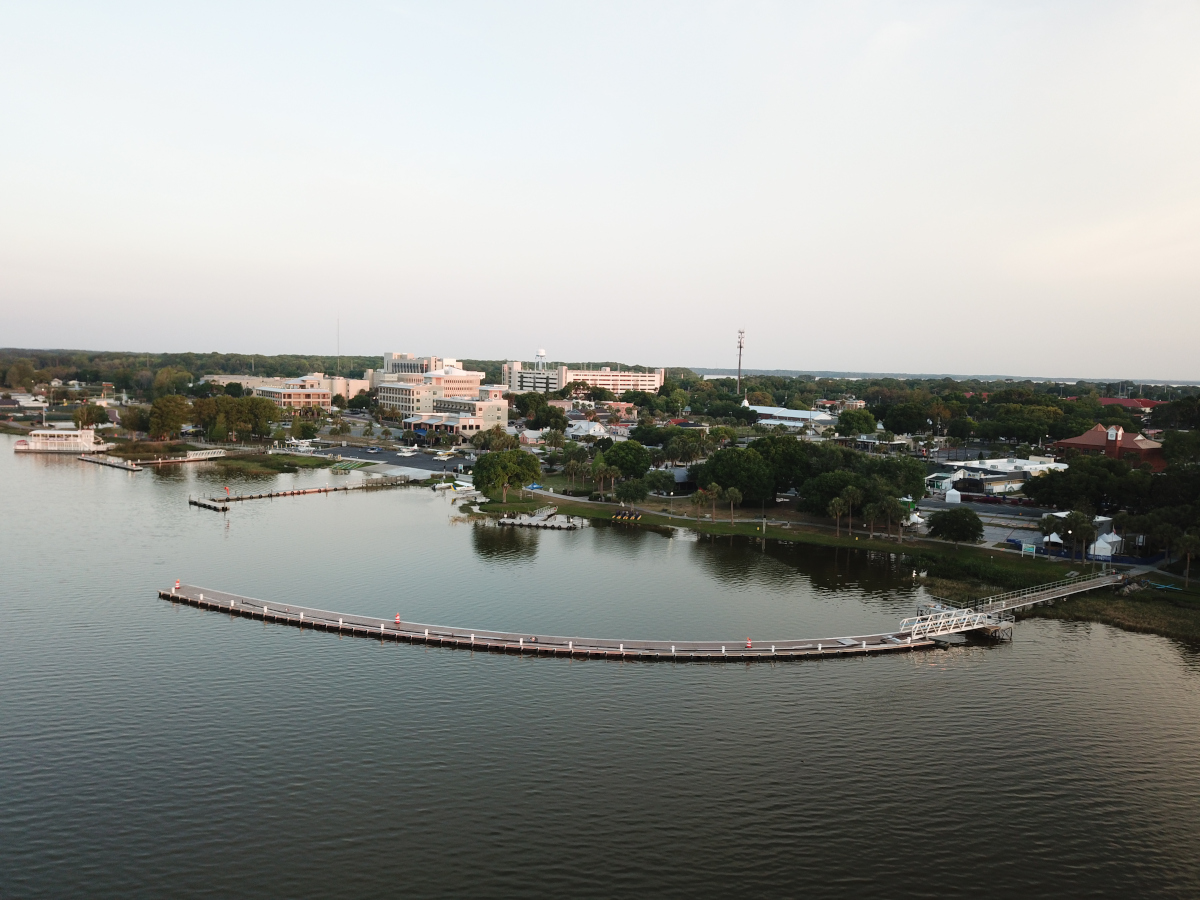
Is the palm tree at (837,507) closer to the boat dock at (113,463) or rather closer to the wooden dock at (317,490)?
the wooden dock at (317,490)

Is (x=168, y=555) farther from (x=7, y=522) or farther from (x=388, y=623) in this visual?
(x=388, y=623)

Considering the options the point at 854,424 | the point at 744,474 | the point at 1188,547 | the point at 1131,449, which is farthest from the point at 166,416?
the point at 1131,449

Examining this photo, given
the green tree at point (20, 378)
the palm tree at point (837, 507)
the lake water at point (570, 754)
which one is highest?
the green tree at point (20, 378)

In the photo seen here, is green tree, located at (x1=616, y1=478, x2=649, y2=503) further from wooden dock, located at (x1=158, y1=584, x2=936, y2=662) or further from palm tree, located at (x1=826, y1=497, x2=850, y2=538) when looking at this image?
wooden dock, located at (x1=158, y1=584, x2=936, y2=662)

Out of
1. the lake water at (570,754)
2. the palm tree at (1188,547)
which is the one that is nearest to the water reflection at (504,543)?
the lake water at (570,754)

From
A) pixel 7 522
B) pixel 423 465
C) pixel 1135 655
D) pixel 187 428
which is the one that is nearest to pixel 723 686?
pixel 1135 655

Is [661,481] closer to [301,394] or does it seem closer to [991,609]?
[991,609]
